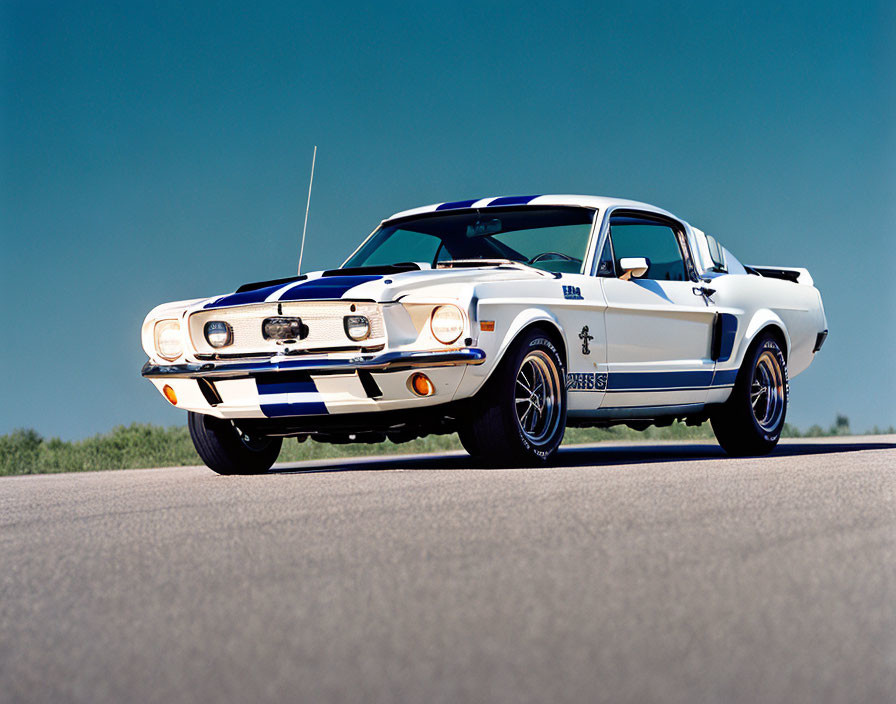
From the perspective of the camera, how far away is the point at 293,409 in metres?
6.51

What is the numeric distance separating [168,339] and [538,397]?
217cm

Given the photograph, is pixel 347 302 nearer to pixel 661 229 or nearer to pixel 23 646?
pixel 661 229

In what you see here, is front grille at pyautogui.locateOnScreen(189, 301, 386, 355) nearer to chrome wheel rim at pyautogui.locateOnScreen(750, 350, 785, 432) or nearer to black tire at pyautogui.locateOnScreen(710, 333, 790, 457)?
black tire at pyautogui.locateOnScreen(710, 333, 790, 457)

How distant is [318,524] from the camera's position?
4367mm

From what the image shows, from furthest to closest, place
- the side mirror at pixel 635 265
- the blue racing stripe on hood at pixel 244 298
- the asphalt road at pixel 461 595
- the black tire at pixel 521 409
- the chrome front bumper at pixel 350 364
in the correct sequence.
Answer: the side mirror at pixel 635 265, the blue racing stripe on hood at pixel 244 298, the black tire at pixel 521 409, the chrome front bumper at pixel 350 364, the asphalt road at pixel 461 595

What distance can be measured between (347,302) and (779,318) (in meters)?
4.10

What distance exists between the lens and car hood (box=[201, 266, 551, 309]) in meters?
6.34

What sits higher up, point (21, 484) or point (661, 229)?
point (661, 229)

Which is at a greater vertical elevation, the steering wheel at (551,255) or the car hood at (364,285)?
the steering wheel at (551,255)

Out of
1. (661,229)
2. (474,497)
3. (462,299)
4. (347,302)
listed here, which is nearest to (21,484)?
(347,302)

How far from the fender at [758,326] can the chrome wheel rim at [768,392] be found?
22 centimetres

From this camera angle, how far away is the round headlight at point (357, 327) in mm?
6336

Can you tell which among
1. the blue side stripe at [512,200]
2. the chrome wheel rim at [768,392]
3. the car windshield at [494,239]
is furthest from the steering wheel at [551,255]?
the chrome wheel rim at [768,392]

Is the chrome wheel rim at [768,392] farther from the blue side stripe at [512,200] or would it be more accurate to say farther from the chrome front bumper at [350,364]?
the chrome front bumper at [350,364]
